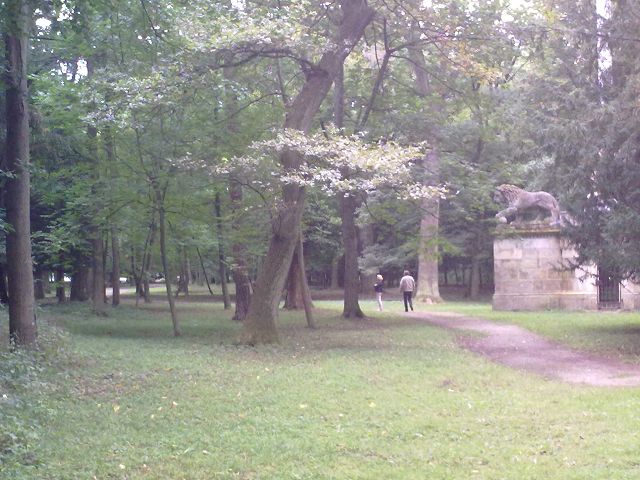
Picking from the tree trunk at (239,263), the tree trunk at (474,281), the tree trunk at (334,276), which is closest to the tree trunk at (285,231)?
the tree trunk at (239,263)

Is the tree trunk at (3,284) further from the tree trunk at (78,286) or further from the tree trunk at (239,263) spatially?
the tree trunk at (239,263)

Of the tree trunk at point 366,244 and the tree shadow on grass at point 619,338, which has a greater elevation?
the tree trunk at point 366,244

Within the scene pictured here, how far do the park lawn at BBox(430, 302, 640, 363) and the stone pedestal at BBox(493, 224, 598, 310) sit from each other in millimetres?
1030

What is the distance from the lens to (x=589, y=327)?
20.8 meters

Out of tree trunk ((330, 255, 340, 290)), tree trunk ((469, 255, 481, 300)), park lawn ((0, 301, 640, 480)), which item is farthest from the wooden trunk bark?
tree trunk ((330, 255, 340, 290))

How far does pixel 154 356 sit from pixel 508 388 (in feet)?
22.2

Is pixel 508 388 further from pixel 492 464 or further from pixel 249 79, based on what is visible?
pixel 249 79

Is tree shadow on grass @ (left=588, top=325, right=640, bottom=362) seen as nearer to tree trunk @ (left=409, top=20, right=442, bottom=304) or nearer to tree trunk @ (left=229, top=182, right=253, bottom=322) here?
tree trunk @ (left=409, top=20, right=442, bottom=304)

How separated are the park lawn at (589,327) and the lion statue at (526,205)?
3.57 m

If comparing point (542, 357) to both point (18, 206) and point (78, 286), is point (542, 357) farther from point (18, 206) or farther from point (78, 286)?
point (78, 286)

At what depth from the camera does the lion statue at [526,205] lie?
28016mm

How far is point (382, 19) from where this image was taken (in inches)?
792

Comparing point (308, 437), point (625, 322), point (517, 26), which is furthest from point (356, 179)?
point (625, 322)

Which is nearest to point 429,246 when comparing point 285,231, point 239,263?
point 239,263
